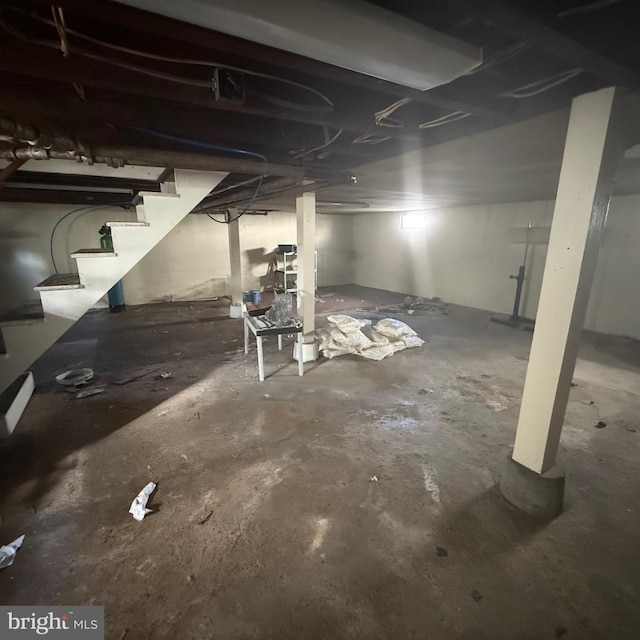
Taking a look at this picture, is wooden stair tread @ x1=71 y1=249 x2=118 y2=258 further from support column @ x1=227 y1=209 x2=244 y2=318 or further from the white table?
support column @ x1=227 y1=209 x2=244 y2=318

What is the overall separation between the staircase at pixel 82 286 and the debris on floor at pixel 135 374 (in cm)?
129

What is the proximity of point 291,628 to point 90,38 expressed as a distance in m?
2.17

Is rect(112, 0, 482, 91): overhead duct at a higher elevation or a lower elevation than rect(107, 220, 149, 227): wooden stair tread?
higher

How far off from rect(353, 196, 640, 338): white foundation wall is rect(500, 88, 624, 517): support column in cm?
456

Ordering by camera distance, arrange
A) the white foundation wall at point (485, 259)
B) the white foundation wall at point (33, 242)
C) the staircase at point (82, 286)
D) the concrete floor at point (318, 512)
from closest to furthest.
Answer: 1. the concrete floor at point (318, 512)
2. the staircase at point (82, 286)
3. the white foundation wall at point (485, 259)
4. the white foundation wall at point (33, 242)

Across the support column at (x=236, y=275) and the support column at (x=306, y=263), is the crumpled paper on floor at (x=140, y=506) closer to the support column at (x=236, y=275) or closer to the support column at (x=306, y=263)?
the support column at (x=306, y=263)

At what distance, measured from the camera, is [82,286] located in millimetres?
2217

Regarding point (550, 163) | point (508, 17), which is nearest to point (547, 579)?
point (508, 17)

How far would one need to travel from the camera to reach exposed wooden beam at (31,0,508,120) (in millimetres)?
899

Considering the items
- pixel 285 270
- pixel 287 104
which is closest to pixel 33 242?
pixel 285 270

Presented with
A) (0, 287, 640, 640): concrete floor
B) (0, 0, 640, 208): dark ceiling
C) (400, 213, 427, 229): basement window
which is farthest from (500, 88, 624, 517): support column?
(400, 213, 427, 229): basement window

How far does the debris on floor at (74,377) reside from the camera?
3.35 meters

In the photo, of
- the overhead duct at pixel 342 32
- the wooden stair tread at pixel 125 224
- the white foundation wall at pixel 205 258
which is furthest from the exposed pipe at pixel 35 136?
the white foundation wall at pixel 205 258

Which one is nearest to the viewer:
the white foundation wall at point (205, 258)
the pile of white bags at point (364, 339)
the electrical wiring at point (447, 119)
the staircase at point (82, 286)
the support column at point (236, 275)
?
the electrical wiring at point (447, 119)
